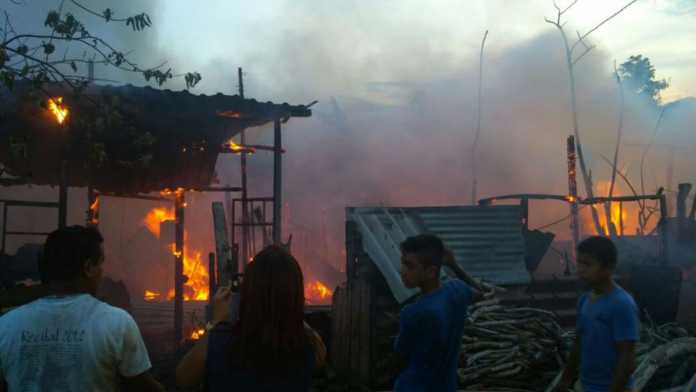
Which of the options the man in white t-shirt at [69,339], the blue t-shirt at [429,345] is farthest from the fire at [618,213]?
the man in white t-shirt at [69,339]

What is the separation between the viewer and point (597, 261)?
3.77 metres

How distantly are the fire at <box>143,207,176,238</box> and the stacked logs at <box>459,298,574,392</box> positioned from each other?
2046 centimetres

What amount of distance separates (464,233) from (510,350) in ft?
9.40

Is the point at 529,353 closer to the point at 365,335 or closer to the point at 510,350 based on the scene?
the point at 510,350

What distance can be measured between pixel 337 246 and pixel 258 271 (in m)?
24.9

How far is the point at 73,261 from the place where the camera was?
2543 millimetres

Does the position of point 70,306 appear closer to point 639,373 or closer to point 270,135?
point 639,373

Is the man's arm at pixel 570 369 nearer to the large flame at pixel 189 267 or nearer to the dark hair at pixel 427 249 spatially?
the dark hair at pixel 427 249

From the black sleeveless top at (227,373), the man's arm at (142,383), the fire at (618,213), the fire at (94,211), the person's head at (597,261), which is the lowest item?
the man's arm at (142,383)

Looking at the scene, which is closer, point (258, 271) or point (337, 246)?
point (258, 271)

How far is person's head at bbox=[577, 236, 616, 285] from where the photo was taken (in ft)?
12.3

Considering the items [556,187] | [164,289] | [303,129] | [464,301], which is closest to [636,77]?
[556,187]

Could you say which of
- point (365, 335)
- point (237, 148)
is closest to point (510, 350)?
point (365, 335)

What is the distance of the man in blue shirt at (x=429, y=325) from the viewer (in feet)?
11.3
